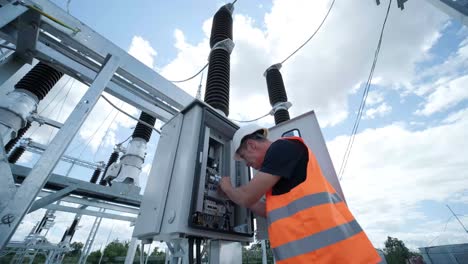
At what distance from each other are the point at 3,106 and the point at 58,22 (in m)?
2.28

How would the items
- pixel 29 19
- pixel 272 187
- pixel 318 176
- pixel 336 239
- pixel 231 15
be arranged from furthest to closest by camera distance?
pixel 231 15
pixel 29 19
pixel 272 187
pixel 318 176
pixel 336 239

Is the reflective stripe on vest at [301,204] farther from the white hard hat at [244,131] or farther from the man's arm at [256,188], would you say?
the white hard hat at [244,131]

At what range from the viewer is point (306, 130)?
2236 millimetres

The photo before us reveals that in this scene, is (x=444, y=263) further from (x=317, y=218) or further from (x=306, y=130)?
(x=317, y=218)

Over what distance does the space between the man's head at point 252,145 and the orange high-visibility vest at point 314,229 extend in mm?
381

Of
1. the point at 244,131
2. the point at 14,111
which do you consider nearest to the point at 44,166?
the point at 244,131

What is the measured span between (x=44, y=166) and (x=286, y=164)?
165cm

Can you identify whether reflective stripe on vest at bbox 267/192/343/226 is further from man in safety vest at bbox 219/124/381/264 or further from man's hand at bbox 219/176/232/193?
man's hand at bbox 219/176/232/193

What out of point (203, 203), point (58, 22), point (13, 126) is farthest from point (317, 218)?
point (13, 126)

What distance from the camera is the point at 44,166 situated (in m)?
1.46

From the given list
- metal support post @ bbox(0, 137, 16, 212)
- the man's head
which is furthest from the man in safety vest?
metal support post @ bbox(0, 137, 16, 212)

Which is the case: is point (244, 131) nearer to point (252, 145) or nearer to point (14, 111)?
point (252, 145)

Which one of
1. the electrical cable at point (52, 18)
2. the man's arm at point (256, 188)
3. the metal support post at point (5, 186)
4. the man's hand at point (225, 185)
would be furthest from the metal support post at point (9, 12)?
the man's arm at point (256, 188)

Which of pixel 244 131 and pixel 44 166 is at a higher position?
pixel 244 131
